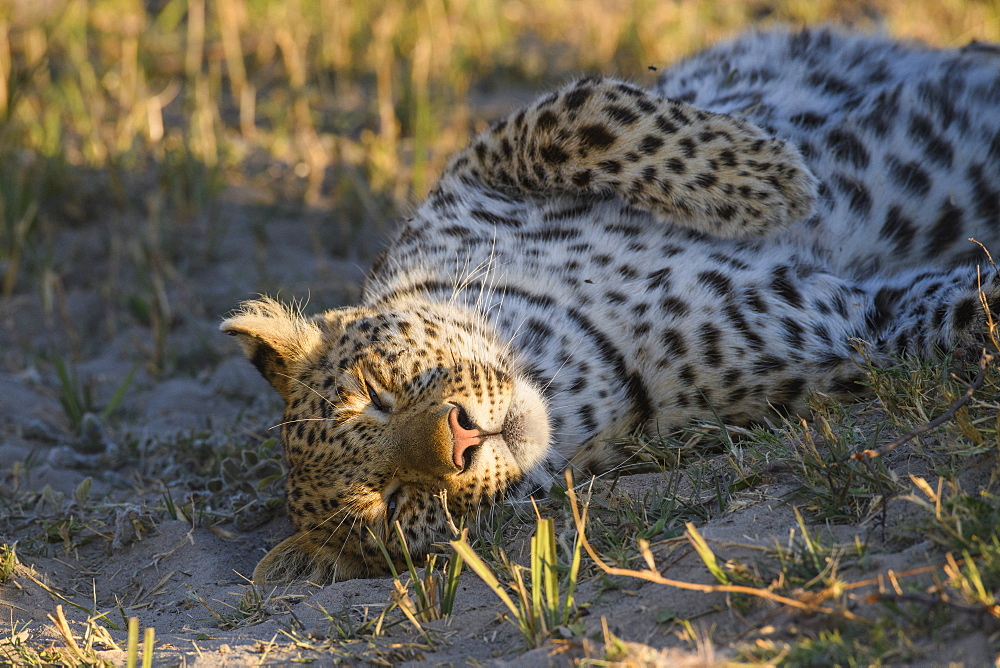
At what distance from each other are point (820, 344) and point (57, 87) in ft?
20.6

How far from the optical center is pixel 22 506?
400 centimetres

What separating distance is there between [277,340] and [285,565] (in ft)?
2.80

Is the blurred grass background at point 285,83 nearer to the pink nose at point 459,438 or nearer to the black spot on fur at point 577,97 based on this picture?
the black spot on fur at point 577,97

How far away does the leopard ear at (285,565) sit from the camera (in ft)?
10.9

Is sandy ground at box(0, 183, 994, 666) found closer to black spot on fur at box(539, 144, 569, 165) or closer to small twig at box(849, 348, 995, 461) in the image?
small twig at box(849, 348, 995, 461)

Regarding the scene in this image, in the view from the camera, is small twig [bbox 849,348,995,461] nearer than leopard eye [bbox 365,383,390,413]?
Yes

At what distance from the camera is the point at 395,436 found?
335 centimetres

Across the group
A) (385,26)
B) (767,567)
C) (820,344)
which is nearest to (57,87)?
(385,26)

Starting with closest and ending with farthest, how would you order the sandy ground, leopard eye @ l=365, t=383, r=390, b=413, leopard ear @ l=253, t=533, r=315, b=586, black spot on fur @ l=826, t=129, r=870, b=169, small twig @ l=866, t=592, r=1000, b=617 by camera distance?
1. small twig @ l=866, t=592, r=1000, b=617
2. the sandy ground
3. leopard ear @ l=253, t=533, r=315, b=586
4. leopard eye @ l=365, t=383, r=390, b=413
5. black spot on fur @ l=826, t=129, r=870, b=169

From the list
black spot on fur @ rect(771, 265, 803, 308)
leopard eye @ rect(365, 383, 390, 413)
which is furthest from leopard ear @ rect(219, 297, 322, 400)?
black spot on fur @ rect(771, 265, 803, 308)

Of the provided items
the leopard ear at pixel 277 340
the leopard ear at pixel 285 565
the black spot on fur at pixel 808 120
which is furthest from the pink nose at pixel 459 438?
the black spot on fur at pixel 808 120

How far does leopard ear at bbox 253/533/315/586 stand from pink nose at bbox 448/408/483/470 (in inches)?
25.7

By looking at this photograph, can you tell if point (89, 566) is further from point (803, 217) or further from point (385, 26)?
point (385, 26)

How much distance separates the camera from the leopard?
3.39 meters
